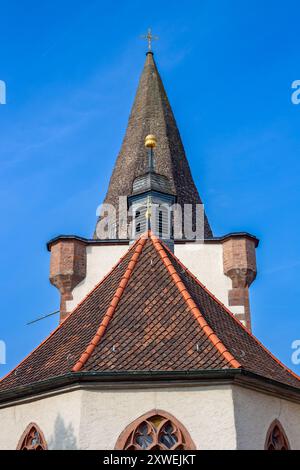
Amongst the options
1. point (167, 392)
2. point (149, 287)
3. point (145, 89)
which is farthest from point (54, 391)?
point (145, 89)

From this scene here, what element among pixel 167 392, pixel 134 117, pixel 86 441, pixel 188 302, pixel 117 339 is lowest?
pixel 86 441

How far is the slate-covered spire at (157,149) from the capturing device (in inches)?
1104

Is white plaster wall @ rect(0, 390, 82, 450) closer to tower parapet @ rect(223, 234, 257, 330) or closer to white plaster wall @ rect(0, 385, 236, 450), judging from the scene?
white plaster wall @ rect(0, 385, 236, 450)

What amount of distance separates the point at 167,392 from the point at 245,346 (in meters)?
2.65

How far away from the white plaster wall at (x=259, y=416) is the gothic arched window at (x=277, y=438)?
11 cm

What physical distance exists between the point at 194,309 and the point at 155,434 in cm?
287

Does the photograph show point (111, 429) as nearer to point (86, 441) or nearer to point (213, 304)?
point (86, 441)

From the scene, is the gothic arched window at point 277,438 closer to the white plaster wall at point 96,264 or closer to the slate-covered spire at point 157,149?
the white plaster wall at point 96,264

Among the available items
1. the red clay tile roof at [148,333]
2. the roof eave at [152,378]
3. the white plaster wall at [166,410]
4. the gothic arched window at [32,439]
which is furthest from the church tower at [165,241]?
the gothic arched window at [32,439]

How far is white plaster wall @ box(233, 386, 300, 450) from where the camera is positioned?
525 inches

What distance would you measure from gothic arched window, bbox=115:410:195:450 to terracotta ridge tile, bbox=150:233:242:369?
149 cm

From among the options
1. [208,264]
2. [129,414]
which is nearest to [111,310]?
[129,414]

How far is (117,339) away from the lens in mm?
14273

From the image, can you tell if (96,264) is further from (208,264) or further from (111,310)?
(111,310)
